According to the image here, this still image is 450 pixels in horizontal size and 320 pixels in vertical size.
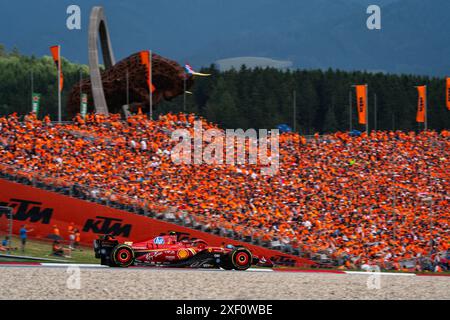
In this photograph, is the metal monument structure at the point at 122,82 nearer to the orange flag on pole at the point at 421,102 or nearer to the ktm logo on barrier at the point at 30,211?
the ktm logo on barrier at the point at 30,211

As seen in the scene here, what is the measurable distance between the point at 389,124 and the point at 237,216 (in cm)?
6412

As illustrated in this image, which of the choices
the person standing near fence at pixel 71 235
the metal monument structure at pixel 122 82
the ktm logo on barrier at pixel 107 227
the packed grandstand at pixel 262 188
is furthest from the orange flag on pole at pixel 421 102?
the person standing near fence at pixel 71 235

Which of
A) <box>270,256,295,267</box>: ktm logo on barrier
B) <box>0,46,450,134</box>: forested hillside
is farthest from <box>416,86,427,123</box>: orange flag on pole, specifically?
<box>0,46,450,134</box>: forested hillside

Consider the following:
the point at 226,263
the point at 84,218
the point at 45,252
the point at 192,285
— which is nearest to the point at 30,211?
the point at 84,218

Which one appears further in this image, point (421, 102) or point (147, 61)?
point (421, 102)

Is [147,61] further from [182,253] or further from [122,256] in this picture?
[122,256]

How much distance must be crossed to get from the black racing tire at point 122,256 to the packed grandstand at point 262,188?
25.8 ft

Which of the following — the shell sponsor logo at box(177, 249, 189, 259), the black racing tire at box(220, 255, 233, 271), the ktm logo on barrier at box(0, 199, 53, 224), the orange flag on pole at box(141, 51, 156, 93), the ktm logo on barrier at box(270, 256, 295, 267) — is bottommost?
the ktm logo on barrier at box(270, 256, 295, 267)

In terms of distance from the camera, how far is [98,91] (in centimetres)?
4403

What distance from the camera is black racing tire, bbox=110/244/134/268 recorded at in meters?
23.5

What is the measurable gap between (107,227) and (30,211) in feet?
9.86

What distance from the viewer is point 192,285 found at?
64.3 ft

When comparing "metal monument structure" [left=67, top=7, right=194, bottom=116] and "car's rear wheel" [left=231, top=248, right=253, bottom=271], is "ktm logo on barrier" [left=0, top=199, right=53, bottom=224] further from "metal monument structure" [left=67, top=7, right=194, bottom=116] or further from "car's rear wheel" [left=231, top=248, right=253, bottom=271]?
"metal monument structure" [left=67, top=7, right=194, bottom=116]

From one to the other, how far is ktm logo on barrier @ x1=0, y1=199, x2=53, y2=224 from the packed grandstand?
1.08 meters
